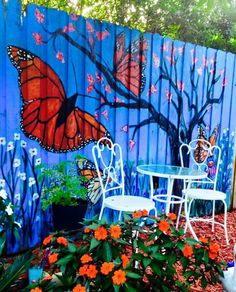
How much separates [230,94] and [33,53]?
276cm

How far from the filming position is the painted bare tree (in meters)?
2.99

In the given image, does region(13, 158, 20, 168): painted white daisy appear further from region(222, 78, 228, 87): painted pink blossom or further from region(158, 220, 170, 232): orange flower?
region(222, 78, 228, 87): painted pink blossom

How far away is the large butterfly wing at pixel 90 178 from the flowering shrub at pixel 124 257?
4.93ft

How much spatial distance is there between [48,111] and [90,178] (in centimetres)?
76

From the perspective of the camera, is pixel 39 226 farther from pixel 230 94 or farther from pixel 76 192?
pixel 230 94

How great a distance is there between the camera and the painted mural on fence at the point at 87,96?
2.67 m

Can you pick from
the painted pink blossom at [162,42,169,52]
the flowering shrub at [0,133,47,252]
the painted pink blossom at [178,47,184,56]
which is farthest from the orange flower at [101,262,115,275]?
the painted pink blossom at [178,47,184,56]

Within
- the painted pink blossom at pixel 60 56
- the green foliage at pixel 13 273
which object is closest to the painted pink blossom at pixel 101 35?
the painted pink blossom at pixel 60 56

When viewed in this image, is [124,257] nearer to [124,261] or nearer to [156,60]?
[124,261]

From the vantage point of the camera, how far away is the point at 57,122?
116 inches

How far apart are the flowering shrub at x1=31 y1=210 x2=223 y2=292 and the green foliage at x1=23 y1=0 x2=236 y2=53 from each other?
4.92m

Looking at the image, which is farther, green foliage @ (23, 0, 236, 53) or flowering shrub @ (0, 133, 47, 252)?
green foliage @ (23, 0, 236, 53)

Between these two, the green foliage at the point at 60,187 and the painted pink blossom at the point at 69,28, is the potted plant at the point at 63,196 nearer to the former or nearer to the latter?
the green foliage at the point at 60,187

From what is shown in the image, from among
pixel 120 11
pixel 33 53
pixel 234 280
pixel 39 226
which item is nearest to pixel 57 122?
pixel 33 53
